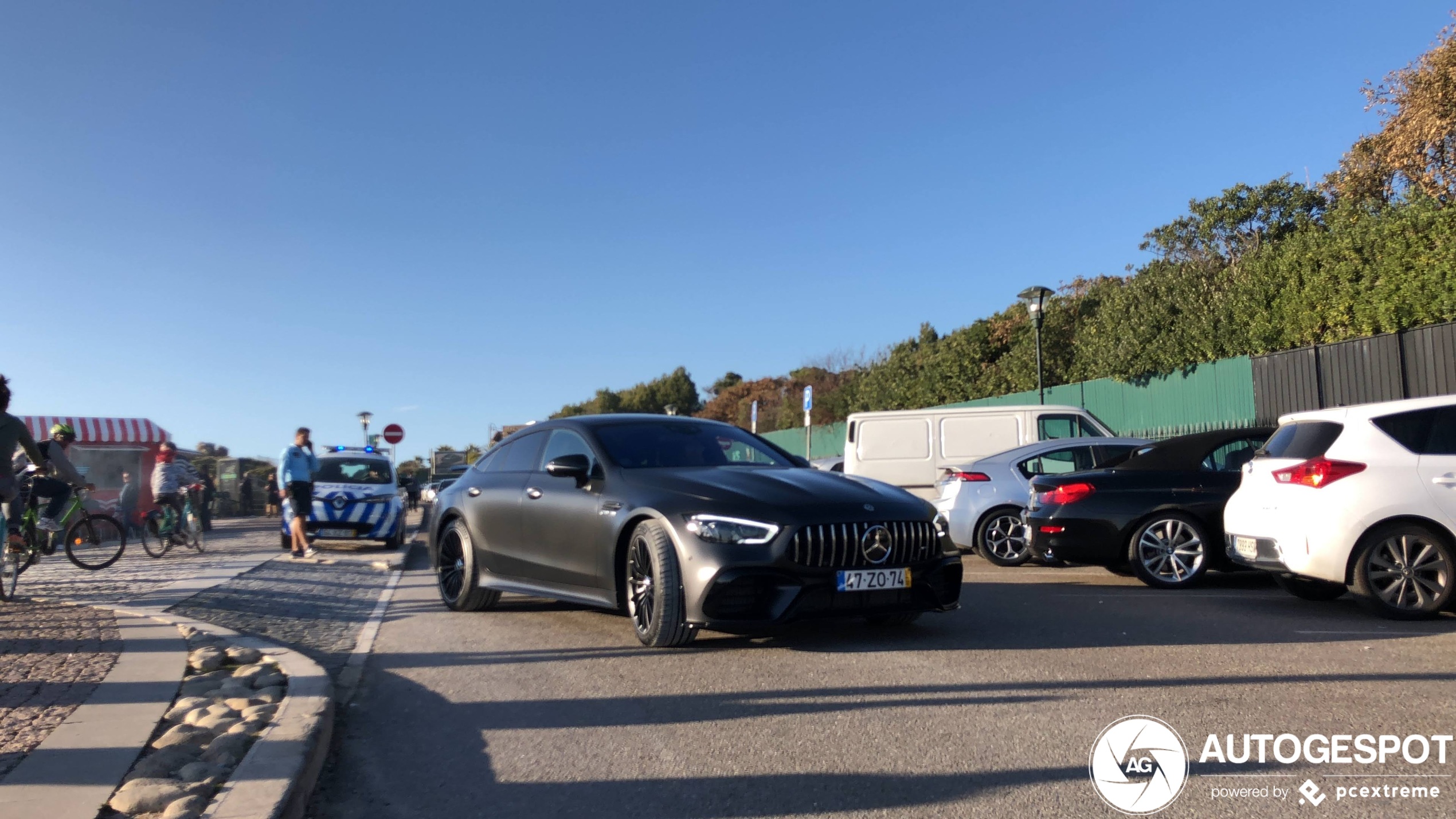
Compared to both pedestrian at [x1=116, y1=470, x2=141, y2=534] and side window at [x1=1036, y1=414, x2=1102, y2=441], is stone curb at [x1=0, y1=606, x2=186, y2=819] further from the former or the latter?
→ pedestrian at [x1=116, y1=470, x2=141, y2=534]

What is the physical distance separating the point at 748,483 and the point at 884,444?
33.5 ft

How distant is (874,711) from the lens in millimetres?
4996

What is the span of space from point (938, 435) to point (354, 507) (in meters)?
9.06

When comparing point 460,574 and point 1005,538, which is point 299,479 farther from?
point 1005,538

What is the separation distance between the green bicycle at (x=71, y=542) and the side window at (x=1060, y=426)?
38.6 feet

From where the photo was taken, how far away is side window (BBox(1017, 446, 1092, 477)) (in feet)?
42.2

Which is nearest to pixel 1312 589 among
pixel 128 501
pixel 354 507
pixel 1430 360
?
pixel 1430 360

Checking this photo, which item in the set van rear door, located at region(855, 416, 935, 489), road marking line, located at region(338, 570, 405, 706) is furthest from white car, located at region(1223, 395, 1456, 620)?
van rear door, located at region(855, 416, 935, 489)

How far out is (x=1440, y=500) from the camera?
7.23m

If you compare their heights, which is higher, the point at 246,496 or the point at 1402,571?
the point at 246,496

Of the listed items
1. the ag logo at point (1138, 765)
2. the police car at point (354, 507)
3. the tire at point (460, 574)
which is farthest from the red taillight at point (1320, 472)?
the police car at point (354, 507)

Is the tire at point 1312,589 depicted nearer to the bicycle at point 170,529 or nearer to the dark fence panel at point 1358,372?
the dark fence panel at point 1358,372

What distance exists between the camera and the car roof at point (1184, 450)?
993cm

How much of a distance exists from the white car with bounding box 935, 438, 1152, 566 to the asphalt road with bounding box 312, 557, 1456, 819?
4.75 metres
